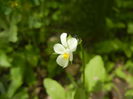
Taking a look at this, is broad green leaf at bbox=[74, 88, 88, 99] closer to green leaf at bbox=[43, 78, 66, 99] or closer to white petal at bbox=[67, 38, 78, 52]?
green leaf at bbox=[43, 78, 66, 99]

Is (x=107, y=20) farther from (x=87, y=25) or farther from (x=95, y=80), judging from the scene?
(x=95, y=80)

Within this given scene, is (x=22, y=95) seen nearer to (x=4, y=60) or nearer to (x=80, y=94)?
(x=4, y=60)

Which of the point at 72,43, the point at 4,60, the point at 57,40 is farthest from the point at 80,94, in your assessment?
the point at 57,40

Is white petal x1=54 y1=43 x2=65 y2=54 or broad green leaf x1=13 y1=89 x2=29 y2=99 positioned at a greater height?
broad green leaf x1=13 y1=89 x2=29 y2=99

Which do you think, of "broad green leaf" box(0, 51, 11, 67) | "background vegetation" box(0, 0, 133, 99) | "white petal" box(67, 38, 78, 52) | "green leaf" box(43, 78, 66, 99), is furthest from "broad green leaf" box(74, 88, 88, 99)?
"broad green leaf" box(0, 51, 11, 67)

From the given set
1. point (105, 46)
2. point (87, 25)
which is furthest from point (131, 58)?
point (87, 25)

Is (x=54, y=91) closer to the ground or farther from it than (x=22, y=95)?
closer to the ground

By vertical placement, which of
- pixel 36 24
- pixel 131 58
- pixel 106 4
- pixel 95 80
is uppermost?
pixel 106 4
